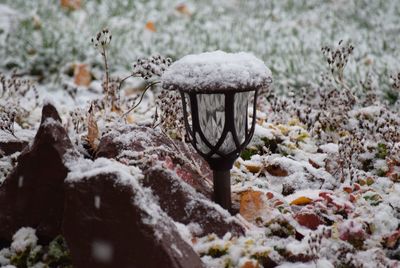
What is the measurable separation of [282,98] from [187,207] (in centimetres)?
289

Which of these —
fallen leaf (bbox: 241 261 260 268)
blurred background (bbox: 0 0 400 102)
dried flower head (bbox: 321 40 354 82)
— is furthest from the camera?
blurred background (bbox: 0 0 400 102)

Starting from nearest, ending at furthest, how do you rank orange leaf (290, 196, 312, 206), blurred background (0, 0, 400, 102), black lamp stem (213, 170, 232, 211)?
black lamp stem (213, 170, 232, 211) → orange leaf (290, 196, 312, 206) → blurred background (0, 0, 400, 102)

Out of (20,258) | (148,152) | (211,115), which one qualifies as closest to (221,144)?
(211,115)

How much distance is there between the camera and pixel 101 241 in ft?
5.95

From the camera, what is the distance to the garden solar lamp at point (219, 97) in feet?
6.39

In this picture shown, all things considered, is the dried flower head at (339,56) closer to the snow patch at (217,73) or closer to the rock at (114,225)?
the snow patch at (217,73)

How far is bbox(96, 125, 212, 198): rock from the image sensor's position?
89.3 inches

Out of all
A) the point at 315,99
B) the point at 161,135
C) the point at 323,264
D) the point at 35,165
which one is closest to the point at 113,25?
the point at 315,99

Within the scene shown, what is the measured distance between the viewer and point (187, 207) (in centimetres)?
207

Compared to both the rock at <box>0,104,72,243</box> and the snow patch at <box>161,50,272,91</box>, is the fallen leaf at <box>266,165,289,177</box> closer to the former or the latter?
the snow patch at <box>161,50,272,91</box>

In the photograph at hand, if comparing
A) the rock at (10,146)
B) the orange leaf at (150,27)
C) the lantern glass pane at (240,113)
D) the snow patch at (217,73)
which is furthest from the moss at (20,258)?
the orange leaf at (150,27)

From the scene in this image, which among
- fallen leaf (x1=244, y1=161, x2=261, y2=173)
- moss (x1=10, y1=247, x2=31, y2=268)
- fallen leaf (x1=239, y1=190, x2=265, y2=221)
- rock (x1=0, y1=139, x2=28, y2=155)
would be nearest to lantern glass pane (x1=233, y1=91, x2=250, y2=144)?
fallen leaf (x1=239, y1=190, x2=265, y2=221)

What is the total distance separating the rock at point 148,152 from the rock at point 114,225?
1.37 feet

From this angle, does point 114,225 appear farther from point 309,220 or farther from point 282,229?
point 309,220
